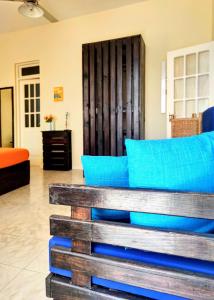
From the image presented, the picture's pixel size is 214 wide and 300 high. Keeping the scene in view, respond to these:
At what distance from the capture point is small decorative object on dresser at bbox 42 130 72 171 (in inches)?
195

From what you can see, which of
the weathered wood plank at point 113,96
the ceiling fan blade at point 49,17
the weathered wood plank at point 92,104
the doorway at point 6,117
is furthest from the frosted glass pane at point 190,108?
the doorway at point 6,117

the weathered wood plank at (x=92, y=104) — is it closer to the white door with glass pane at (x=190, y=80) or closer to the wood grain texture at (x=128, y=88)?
the wood grain texture at (x=128, y=88)

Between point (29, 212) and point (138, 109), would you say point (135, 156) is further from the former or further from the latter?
point (138, 109)

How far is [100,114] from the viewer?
4438mm

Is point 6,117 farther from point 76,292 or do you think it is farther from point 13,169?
point 76,292

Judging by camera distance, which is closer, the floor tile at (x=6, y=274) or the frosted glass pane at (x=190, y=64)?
the floor tile at (x=6, y=274)

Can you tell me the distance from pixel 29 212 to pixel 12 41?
5.03 m

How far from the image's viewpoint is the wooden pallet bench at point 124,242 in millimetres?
645

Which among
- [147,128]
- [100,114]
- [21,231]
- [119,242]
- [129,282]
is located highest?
[100,114]

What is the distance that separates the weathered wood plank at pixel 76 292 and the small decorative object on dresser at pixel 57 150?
422 centimetres

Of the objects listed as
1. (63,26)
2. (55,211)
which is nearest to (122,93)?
(63,26)

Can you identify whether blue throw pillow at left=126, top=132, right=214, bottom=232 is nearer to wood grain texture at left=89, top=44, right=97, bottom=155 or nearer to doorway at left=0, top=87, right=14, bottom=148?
wood grain texture at left=89, top=44, right=97, bottom=155

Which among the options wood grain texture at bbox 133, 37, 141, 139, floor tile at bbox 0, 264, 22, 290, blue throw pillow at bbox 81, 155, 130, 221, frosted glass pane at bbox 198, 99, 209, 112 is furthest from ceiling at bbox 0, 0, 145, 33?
floor tile at bbox 0, 264, 22, 290

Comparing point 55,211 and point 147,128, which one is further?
point 147,128
